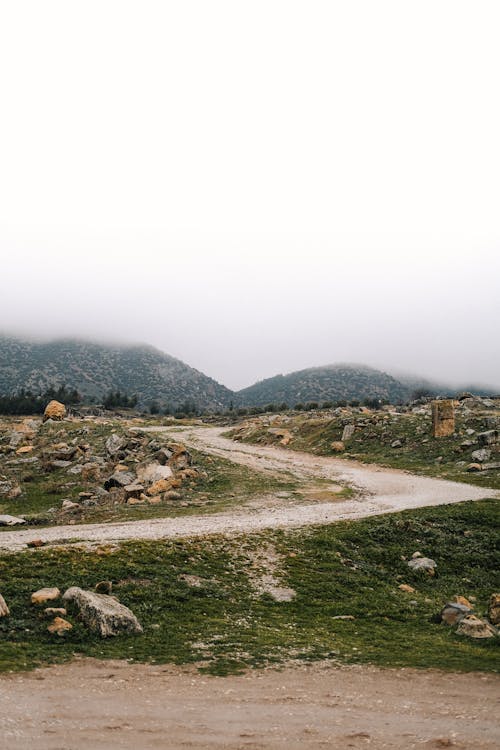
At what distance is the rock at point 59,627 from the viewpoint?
14.0 metres

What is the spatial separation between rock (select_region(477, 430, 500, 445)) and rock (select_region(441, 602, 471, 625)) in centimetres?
3303

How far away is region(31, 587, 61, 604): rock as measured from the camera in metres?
15.5

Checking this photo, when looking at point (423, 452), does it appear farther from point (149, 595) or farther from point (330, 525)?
point (149, 595)

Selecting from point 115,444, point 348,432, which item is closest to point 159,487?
point 115,444

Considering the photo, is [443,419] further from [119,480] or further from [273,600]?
[273,600]

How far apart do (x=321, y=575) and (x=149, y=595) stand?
7.58m

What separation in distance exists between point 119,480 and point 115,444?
12051 mm

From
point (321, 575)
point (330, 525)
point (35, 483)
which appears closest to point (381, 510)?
point (330, 525)

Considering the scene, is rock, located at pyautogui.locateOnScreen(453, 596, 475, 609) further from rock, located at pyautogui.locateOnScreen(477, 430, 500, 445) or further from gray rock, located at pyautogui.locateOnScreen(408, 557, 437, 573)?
rock, located at pyautogui.locateOnScreen(477, 430, 500, 445)

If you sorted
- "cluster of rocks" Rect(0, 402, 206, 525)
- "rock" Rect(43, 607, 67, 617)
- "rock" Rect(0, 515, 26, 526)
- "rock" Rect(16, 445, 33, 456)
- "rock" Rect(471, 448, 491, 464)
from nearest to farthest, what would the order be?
"rock" Rect(43, 607, 67, 617)
"rock" Rect(0, 515, 26, 526)
"cluster of rocks" Rect(0, 402, 206, 525)
"rock" Rect(471, 448, 491, 464)
"rock" Rect(16, 445, 33, 456)

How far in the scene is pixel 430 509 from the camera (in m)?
30.1

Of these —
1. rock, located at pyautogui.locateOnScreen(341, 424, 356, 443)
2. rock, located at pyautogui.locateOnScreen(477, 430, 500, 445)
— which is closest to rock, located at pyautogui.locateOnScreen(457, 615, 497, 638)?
rock, located at pyautogui.locateOnScreen(477, 430, 500, 445)

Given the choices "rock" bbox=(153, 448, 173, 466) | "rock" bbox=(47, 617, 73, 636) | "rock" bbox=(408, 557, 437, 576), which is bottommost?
"rock" bbox=(408, 557, 437, 576)

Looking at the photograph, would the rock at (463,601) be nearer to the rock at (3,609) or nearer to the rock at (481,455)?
the rock at (3,609)
